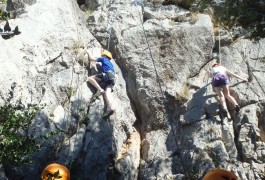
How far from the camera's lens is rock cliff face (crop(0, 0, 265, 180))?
31.5 feet

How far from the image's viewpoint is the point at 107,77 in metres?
10.7

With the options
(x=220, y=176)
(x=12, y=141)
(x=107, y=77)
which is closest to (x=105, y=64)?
(x=107, y=77)

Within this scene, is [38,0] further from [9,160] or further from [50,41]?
[9,160]

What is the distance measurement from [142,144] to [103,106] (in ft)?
5.26

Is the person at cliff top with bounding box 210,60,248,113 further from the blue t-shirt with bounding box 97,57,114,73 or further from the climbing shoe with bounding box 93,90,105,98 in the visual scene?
the climbing shoe with bounding box 93,90,105,98

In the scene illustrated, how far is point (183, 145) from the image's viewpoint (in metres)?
10.3

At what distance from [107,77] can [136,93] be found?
49.6 inches

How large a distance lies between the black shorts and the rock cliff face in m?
0.40

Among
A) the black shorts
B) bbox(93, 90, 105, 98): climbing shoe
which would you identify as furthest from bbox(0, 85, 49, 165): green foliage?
the black shorts

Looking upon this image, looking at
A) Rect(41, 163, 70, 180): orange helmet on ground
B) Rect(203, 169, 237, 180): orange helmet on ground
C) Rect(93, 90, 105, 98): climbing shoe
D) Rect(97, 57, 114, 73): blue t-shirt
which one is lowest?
Rect(203, 169, 237, 180): orange helmet on ground

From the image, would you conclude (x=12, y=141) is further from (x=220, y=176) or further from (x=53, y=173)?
(x=220, y=176)

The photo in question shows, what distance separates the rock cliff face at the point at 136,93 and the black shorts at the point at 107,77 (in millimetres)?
405

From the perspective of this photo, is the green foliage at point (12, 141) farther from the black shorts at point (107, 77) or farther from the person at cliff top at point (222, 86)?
the person at cliff top at point (222, 86)

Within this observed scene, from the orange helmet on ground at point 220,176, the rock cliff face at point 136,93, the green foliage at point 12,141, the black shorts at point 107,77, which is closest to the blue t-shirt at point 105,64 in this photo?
the black shorts at point 107,77
